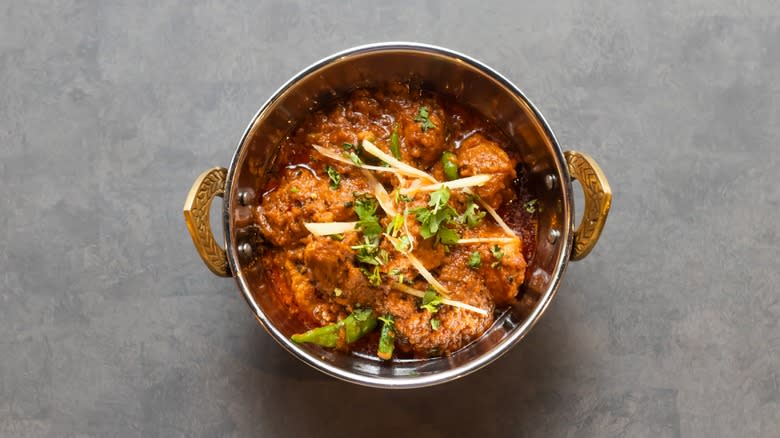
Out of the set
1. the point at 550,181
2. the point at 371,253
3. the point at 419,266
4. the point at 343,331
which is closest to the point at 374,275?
the point at 371,253

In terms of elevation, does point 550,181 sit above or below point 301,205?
above

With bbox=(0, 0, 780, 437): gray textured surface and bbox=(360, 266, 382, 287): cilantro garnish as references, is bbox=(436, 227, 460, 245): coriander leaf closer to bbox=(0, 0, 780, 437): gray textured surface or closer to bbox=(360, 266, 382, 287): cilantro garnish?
bbox=(360, 266, 382, 287): cilantro garnish

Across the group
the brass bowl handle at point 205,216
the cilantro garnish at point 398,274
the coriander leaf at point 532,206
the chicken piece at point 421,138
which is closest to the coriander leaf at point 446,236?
the cilantro garnish at point 398,274

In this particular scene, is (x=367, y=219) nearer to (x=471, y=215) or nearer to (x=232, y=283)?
(x=471, y=215)

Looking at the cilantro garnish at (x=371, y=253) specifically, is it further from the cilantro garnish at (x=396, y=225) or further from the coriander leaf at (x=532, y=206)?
the coriander leaf at (x=532, y=206)

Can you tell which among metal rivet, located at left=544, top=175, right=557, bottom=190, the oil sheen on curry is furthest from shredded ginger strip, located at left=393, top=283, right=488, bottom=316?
metal rivet, located at left=544, top=175, right=557, bottom=190

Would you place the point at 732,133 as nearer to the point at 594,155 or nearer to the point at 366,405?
the point at 594,155

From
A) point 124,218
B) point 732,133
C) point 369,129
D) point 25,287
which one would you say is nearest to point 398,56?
point 369,129
